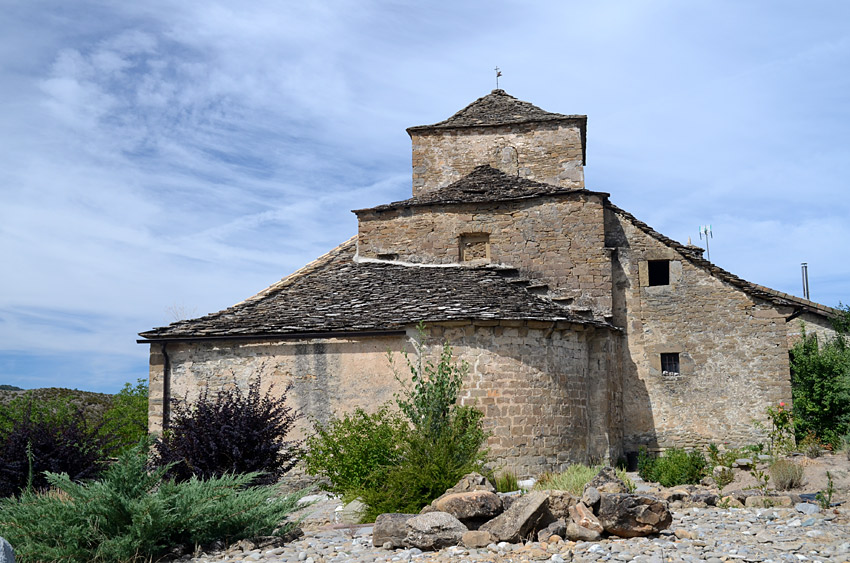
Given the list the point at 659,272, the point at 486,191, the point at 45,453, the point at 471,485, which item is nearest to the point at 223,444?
the point at 45,453

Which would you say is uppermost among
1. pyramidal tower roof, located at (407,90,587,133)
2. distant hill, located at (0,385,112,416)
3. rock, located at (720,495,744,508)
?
pyramidal tower roof, located at (407,90,587,133)

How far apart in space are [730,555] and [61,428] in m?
10.2

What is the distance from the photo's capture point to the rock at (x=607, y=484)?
27.8ft

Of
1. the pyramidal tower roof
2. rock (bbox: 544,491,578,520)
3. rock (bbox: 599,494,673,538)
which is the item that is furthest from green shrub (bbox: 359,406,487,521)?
the pyramidal tower roof

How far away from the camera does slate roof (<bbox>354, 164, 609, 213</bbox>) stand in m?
16.5

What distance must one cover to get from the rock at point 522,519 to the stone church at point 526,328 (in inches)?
207

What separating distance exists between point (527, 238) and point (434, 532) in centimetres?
996

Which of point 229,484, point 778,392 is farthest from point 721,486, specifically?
point 229,484

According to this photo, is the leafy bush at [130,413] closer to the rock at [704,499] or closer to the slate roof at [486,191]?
the slate roof at [486,191]

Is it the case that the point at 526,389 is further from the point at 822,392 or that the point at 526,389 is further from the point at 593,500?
the point at 822,392

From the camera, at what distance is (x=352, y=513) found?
31.8 ft

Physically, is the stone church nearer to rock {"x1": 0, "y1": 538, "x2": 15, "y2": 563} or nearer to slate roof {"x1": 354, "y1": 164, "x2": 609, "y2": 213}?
slate roof {"x1": 354, "y1": 164, "x2": 609, "y2": 213}

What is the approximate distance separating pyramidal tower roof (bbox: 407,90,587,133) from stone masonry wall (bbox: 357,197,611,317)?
405 centimetres

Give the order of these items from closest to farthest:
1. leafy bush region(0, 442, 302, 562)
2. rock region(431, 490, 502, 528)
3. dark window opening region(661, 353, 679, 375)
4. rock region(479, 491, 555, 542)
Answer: leafy bush region(0, 442, 302, 562)
rock region(479, 491, 555, 542)
rock region(431, 490, 502, 528)
dark window opening region(661, 353, 679, 375)
